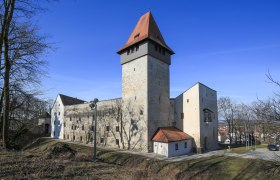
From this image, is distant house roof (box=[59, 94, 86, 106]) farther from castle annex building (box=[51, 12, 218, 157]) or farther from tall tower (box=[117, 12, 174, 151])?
tall tower (box=[117, 12, 174, 151])

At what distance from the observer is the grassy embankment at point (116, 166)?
6332 millimetres

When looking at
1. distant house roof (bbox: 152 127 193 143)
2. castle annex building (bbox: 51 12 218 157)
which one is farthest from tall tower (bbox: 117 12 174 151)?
distant house roof (bbox: 152 127 193 143)

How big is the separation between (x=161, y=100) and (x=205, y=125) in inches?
299

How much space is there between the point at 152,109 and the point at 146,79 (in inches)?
157

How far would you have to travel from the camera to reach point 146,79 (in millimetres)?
26484

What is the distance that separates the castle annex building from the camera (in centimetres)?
2617

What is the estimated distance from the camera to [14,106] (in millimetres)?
15742

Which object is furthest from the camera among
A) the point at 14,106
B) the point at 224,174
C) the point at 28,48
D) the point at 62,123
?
the point at 62,123

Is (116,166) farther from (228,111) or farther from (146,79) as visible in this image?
(228,111)

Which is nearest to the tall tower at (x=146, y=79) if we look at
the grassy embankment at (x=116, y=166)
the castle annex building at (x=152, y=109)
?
the castle annex building at (x=152, y=109)

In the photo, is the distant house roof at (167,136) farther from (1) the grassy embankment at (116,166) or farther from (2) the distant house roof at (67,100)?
(2) the distant house roof at (67,100)

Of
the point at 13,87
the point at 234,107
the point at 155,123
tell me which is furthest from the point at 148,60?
the point at 234,107

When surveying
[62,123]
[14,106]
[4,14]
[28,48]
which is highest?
[4,14]

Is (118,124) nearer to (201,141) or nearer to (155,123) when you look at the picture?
(155,123)
